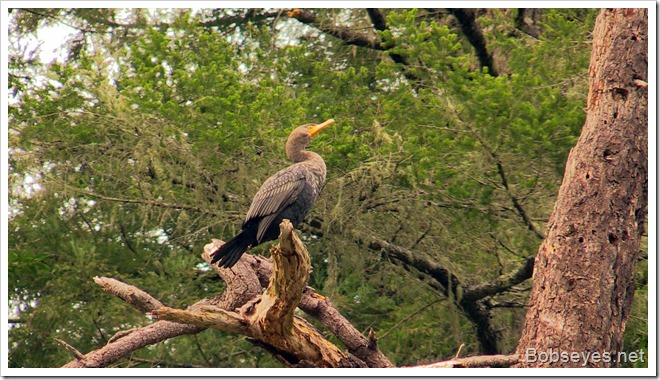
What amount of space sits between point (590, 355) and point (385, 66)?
471 centimetres

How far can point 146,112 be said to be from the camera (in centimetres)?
942

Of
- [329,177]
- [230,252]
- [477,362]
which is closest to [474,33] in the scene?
[329,177]

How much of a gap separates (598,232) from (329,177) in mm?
3977

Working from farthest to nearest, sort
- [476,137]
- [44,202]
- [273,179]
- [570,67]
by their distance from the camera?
[44,202], [570,67], [476,137], [273,179]

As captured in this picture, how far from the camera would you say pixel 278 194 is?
20.9ft

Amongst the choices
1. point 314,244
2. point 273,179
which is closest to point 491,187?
point 314,244

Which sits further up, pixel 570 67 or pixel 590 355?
pixel 570 67

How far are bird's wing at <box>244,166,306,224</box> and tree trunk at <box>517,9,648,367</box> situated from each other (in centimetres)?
161

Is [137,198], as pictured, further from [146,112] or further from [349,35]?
[349,35]

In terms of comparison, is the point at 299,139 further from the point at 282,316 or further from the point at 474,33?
the point at 474,33

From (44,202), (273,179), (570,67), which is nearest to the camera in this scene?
(273,179)

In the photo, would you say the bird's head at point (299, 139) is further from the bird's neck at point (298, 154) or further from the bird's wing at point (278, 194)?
the bird's wing at point (278, 194)

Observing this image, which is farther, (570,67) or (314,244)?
(314,244)

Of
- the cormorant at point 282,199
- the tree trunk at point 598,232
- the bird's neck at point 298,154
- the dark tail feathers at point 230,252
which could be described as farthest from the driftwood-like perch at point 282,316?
the bird's neck at point 298,154
